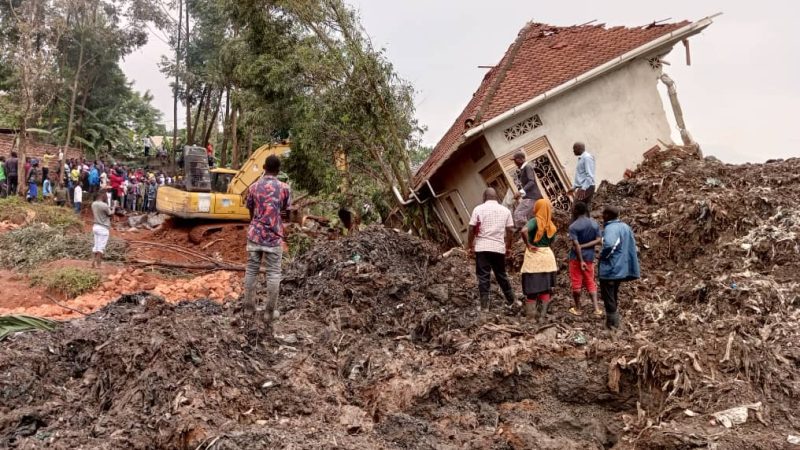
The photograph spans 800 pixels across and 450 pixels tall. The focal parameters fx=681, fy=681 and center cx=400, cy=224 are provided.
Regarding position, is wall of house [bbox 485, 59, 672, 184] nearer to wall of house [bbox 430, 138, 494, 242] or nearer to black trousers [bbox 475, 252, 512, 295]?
wall of house [bbox 430, 138, 494, 242]

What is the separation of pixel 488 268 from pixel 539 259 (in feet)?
2.09

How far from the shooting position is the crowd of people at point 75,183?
808 inches

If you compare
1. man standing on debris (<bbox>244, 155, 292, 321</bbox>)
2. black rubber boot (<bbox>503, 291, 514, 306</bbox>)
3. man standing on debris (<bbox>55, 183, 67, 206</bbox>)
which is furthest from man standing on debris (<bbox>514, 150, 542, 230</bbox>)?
man standing on debris (<bbox>55, 183, 67, 206</bbox>)

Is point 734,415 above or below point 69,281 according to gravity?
below

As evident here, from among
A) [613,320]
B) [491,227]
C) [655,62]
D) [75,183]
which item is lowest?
[613,320]

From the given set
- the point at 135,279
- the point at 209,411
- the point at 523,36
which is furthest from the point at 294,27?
the point at 209,411

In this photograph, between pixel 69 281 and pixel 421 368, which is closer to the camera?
pixel 421 368

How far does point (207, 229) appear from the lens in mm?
18094

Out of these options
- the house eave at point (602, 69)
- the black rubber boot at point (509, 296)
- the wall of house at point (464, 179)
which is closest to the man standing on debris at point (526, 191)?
the black rubber boot at point (509, 296)

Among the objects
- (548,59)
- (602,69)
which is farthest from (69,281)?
(602,69)

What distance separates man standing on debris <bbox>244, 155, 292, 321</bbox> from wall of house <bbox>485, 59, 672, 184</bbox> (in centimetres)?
631

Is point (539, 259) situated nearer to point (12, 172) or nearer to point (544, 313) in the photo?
point (544, 313)

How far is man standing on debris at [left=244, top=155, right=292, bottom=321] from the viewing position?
6.66 metres

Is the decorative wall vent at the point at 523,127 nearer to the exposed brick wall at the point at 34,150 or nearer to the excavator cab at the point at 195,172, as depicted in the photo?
the excavator cab at the point at 195,172
